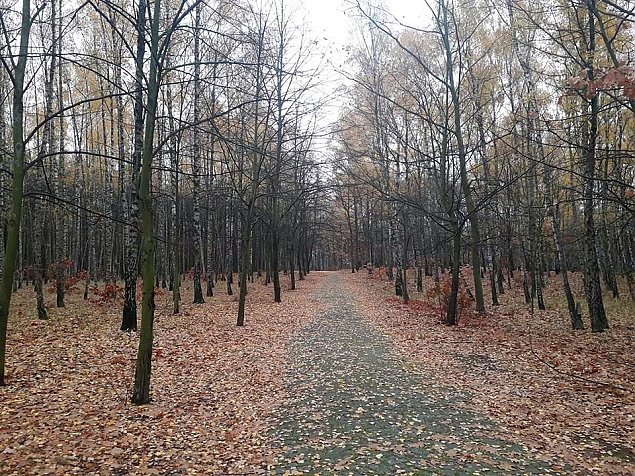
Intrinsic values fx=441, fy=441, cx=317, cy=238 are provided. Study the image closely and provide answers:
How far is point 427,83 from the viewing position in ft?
51.1

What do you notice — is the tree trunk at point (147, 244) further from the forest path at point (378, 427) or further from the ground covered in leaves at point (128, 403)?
the forest path at point (378, 427)

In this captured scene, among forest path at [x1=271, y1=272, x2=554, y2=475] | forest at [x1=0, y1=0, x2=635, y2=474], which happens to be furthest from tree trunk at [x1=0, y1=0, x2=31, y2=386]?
forest path at [x1=271, y1=272, x2=554, y2=475]

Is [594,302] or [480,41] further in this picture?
[480,41]

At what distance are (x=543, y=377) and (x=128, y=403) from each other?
676 centimetres

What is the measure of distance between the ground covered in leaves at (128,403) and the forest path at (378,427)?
0.40 metres

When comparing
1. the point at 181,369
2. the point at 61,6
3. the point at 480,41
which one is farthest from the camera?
the point at 480,41

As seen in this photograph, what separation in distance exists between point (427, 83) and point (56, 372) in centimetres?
1393

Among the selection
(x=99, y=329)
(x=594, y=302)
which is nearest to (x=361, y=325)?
(x=594, y=302)

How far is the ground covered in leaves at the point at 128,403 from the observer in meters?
4.72

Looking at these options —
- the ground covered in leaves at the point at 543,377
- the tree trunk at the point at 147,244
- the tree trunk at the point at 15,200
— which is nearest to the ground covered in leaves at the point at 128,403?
the tree trunk at the point at 147,244

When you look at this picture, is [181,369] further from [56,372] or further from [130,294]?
[130,294]

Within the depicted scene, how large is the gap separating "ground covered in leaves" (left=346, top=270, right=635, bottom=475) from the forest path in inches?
9.6

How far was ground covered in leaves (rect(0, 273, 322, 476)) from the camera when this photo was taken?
186 inches

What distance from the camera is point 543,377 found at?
7.62 metres
